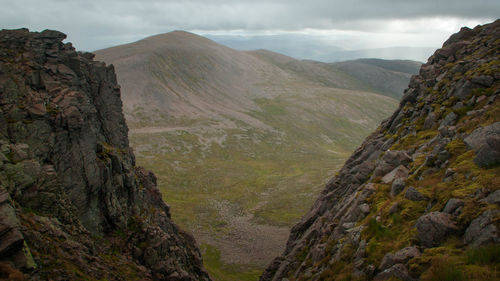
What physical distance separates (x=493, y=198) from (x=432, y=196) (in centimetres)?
372

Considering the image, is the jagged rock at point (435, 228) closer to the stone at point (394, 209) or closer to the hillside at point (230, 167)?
the stone at point (394, 209)

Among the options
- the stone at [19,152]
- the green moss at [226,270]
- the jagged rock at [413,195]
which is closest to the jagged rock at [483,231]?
the jagged rock at [413,195]

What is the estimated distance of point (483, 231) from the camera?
573 inches

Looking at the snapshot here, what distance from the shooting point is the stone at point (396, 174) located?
24.8 metres

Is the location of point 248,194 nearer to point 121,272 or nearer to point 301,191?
point 301,191

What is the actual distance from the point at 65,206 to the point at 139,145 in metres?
120

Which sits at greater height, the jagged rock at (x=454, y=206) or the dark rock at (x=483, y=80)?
the dark rock at (x=483, y=80)

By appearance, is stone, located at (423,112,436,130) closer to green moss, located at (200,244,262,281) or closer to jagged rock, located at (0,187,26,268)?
jagged rock, located at (0,187,26,268)

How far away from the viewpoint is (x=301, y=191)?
348 feet

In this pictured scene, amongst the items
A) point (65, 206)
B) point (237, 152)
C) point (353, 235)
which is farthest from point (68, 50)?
point (237, 152)

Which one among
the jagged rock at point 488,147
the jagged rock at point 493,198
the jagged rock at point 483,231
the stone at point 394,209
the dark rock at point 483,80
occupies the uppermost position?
the dark rock at point 483,80

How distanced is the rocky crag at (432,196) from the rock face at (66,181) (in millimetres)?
14841

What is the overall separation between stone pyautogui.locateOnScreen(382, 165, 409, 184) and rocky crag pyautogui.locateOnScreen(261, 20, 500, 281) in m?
0.14

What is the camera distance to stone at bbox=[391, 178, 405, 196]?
2323 centimetres
